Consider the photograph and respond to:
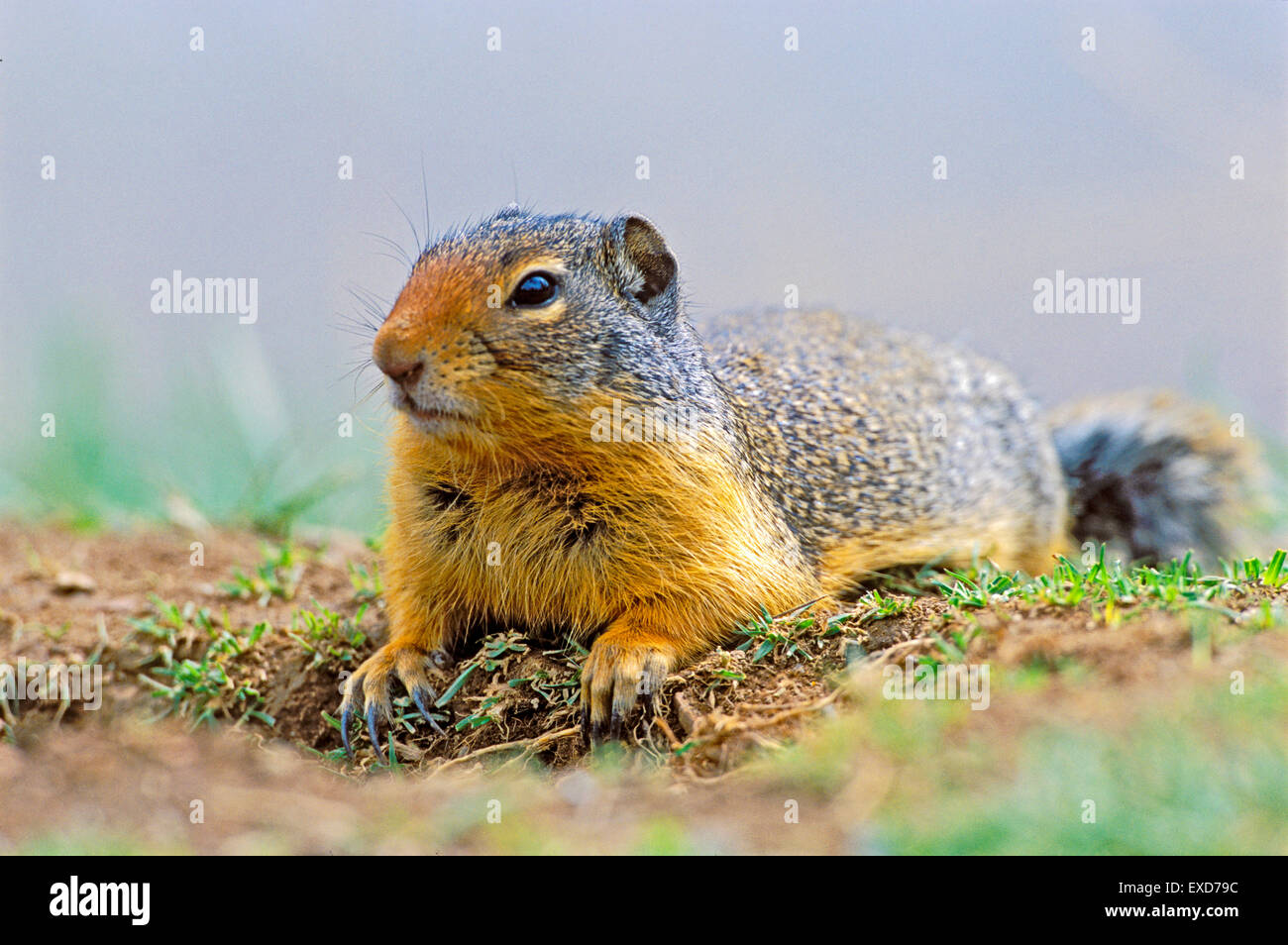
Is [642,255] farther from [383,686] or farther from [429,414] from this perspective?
[383,686]

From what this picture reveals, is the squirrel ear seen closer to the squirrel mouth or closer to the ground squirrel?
the ground squirrel

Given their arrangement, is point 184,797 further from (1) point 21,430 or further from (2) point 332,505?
(1) point 21,430

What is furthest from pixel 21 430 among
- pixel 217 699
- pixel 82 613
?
pixel 217 699

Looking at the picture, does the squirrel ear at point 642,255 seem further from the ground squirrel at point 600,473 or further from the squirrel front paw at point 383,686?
the squirrel front paw at point 383,686

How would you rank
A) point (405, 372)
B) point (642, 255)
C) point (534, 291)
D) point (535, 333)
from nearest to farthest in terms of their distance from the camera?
1. point (405, 372)
2. point (535, 333)
3. point (534, 291)
4. point (642, 255)

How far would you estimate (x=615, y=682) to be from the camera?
443cm

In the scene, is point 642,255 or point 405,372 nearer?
point 405,372

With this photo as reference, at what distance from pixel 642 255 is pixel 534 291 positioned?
0.74 metres

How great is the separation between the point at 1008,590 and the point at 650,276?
210 cm

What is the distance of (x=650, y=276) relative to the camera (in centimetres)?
543

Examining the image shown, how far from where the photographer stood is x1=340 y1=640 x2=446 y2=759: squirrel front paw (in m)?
4.81

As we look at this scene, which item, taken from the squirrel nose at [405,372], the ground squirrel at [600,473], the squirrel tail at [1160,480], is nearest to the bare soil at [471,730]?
the ground squirrel at [600,473]

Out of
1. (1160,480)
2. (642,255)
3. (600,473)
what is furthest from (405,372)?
(1160,480)

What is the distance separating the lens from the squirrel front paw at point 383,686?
4.81 metres
